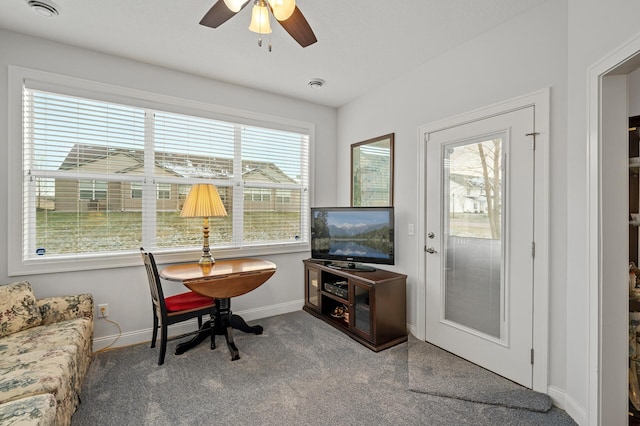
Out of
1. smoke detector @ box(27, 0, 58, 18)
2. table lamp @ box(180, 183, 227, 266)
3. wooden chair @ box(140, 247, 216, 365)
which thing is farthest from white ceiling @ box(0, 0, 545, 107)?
wooden chair @ box(140, 247, 216, 365)

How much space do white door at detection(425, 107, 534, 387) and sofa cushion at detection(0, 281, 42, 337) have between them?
10.0ft

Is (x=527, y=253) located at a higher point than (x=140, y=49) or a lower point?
lower

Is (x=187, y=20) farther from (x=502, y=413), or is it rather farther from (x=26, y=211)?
(x=502, y=413)

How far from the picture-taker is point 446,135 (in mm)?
2518

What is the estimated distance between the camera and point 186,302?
247 centimetres

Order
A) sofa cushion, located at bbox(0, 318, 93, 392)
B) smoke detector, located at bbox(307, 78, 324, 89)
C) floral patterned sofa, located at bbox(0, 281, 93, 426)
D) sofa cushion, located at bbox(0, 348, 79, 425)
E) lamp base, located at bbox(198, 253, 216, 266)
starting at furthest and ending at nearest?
smoke detector, located at bbox(307, 78, 324, 89) < lamp base, located at bbox(198, 253, 216, 266) < sofa cushion, located at bbox(0, 318, 93, 392) < sofa cushion, located at bbox(0, 348, 79, 425) < floral patterned sofa, located at bbox(0, 281, 93, 426)

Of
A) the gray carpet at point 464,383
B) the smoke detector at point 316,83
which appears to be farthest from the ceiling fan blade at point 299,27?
the gray carpet at point 464,383

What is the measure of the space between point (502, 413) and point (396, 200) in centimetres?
188

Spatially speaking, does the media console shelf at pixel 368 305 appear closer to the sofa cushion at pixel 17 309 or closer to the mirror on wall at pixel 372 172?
the mirror on wall at pixel 372 172

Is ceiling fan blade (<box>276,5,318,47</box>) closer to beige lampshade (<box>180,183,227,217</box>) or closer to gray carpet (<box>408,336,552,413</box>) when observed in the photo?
beige lampshade (<box>180,183,227,217</box>)

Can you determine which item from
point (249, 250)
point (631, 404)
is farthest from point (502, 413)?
point (249, 250)

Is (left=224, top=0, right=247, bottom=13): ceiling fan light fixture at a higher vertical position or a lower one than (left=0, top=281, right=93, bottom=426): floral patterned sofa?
higher

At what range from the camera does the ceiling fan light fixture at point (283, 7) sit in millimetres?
1410

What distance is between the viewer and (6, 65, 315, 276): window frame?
86.7 inches
